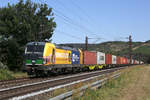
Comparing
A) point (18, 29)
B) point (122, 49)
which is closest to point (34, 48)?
point (18, 29)

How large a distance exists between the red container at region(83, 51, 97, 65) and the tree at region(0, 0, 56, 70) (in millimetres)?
6788

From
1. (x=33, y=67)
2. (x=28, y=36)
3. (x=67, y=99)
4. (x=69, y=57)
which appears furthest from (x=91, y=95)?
(x=28, y=36)

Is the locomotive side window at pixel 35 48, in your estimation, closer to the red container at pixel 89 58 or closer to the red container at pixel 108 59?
the red container at pixel 89 58

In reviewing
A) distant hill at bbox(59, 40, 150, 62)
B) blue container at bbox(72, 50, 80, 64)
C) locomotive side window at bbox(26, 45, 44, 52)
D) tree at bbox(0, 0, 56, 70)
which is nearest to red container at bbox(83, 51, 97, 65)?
blue container at bbox(72, 50, 80, 64)

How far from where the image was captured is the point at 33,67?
18219 millimetres

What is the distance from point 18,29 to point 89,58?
39.9 ft

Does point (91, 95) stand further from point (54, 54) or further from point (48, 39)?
point (48, 39)

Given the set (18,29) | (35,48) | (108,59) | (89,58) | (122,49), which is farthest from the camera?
(122,49)

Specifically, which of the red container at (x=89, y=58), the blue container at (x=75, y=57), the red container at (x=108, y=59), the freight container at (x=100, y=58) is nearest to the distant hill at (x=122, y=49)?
the red container at (x=108, y=59)

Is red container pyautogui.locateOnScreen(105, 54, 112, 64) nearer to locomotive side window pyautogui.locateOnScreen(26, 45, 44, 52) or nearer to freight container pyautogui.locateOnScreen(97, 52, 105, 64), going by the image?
freight container pyautogui.locateOnScreen(97, 52, 105, 64)

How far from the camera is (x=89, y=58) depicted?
32438 mm

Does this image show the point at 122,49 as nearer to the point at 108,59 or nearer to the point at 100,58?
the point at 108,59

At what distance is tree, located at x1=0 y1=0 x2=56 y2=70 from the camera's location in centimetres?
2506

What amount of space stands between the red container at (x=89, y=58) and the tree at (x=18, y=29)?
22.3 ft
